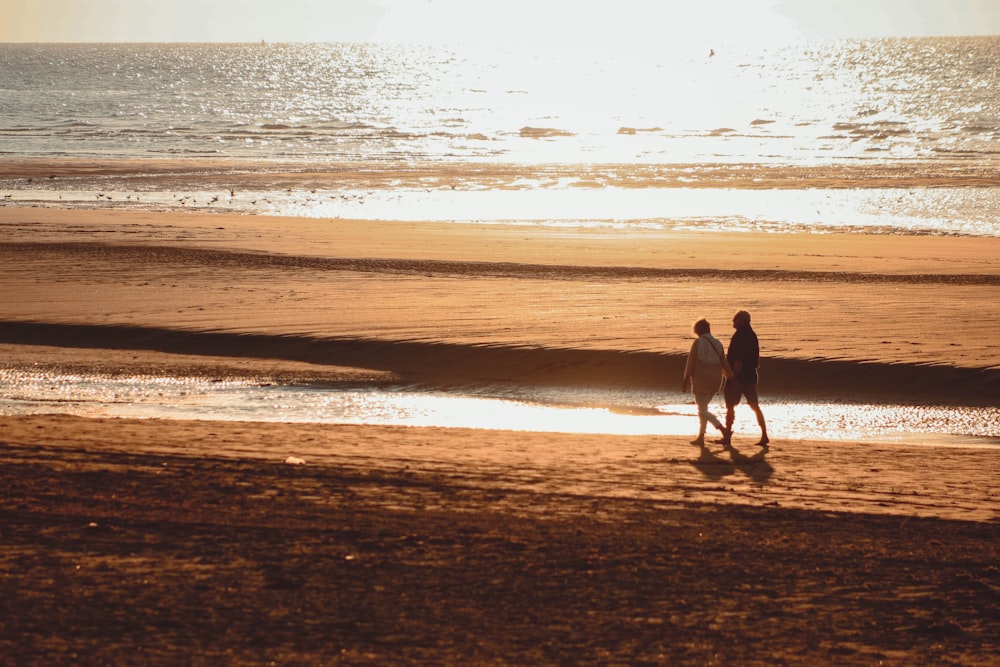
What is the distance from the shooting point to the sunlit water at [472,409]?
458 inches

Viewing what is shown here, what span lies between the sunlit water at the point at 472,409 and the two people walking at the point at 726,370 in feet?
3.05

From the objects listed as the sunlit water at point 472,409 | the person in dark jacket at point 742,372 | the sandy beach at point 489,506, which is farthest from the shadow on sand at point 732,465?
the sunlit water at point 472,409

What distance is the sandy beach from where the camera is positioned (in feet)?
19.5

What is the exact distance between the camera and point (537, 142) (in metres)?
65.5

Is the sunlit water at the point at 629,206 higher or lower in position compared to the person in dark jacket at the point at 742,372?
higher

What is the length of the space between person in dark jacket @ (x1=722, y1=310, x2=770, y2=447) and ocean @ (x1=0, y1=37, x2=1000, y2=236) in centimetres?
1718

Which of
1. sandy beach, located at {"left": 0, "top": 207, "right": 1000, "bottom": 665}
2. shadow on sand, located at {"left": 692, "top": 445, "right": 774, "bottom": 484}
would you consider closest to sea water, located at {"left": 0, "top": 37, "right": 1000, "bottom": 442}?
sandy beach, located at {"left": 0, "top": 207, "right": 1000, "bottom": 665}

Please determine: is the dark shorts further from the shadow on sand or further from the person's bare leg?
the shadow on sand

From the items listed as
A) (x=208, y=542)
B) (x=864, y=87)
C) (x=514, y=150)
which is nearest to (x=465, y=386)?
(x=208, y=542)

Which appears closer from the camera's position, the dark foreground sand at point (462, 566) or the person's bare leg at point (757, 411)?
the dark foreground sand at point (462, 566)

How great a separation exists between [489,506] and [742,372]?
3.36m

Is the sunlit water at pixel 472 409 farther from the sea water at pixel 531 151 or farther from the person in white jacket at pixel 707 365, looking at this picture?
the person in white jacket at pixel 707 365

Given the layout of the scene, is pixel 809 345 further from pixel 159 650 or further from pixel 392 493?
pixel 159 650

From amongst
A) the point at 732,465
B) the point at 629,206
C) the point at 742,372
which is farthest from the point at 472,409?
the point at 629,206
